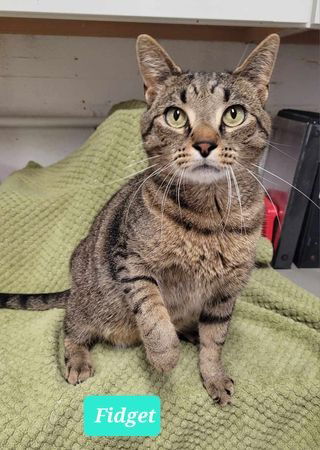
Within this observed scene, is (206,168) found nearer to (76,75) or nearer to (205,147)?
(205,147)

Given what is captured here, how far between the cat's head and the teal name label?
1.59 feet

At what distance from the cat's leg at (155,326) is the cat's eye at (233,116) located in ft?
1.19

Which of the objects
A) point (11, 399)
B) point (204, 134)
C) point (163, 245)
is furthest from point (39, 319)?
point (204, 134)

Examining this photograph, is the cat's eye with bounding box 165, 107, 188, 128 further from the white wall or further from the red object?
the white wall

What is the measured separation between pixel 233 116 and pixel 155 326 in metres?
0.44

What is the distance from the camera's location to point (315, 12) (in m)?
1.22

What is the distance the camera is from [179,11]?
1.17 meters

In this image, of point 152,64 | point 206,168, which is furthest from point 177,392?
point 152,64

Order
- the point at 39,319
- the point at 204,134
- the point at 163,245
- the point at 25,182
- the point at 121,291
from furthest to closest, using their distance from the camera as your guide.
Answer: the point at 25,182, the point at 39,319, the point at 121,291, the point at 163,245, the point at 204,134

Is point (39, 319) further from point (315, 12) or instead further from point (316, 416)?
point (315, 12)

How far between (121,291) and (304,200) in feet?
2.85

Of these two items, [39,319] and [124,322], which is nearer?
[124,322]

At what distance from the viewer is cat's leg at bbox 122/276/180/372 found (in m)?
0.85

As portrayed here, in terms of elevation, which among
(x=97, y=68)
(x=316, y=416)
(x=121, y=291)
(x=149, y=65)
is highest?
(x=149, y=65)
